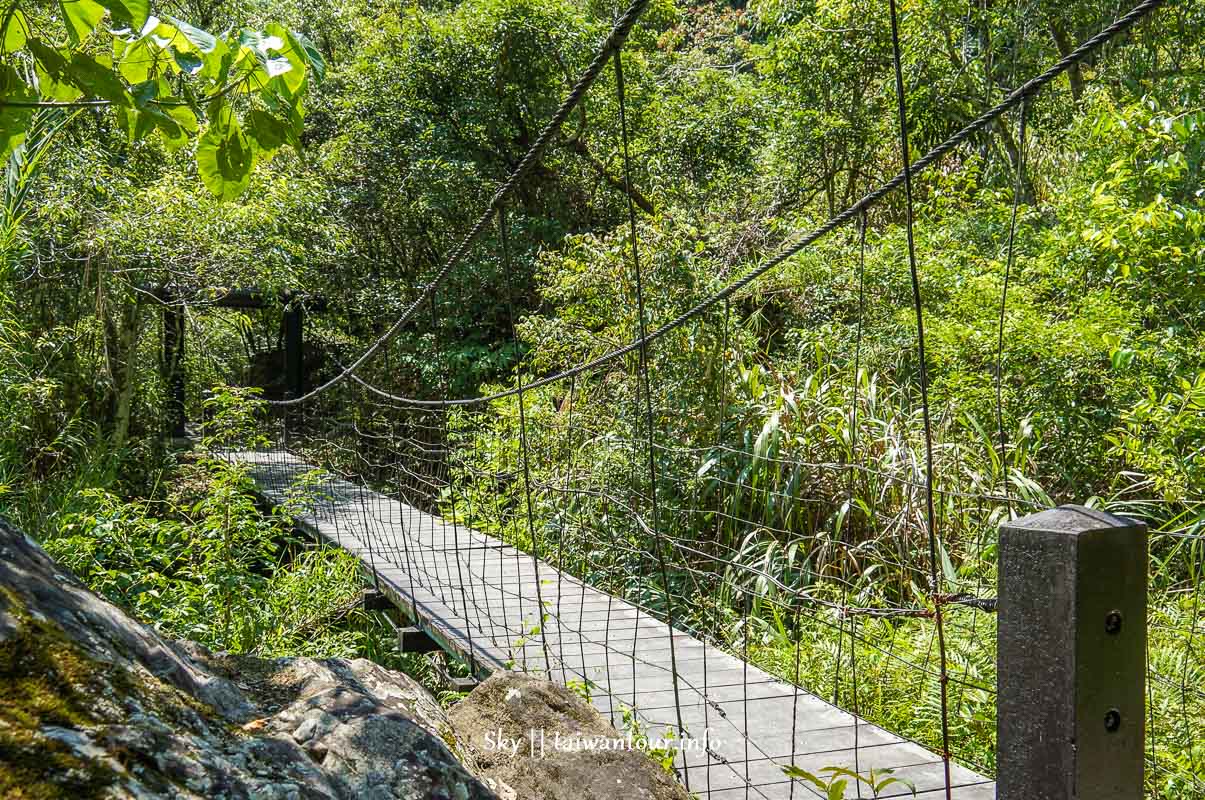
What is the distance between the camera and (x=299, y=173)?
780cm

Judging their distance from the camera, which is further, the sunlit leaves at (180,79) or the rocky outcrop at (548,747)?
the rocky outcrop at (548,747)

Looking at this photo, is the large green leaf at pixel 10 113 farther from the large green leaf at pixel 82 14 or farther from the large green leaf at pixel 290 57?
the large green leaf at pixel 290 57

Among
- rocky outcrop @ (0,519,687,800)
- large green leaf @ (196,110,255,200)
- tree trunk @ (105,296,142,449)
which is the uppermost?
large green leaf @ (196,110,255,200)

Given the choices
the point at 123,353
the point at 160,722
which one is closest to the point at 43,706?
the point at 160,722

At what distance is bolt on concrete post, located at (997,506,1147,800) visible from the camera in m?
0.76

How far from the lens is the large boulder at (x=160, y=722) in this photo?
2.20 feet

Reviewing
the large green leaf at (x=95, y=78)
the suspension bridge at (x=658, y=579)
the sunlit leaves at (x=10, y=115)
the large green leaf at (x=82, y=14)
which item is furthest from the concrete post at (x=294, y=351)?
the large green leaf at (x=82, y=14)

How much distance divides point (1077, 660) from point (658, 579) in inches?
124

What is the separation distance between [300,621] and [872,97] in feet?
17.3

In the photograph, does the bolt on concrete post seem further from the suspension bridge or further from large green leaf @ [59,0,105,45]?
large green leaf @ [59,0,105,45]

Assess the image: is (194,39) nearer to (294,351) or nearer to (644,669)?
(644,669)

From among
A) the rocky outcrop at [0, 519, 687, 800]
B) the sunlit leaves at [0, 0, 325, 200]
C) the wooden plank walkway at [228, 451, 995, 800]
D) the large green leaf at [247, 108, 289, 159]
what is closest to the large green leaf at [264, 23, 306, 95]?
the sunlit leaves at [0, 0, 325, 200]

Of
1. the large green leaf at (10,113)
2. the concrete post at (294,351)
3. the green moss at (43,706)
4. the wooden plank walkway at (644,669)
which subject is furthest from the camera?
the concrete post at (294,351)

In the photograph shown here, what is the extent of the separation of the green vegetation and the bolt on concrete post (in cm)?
73
